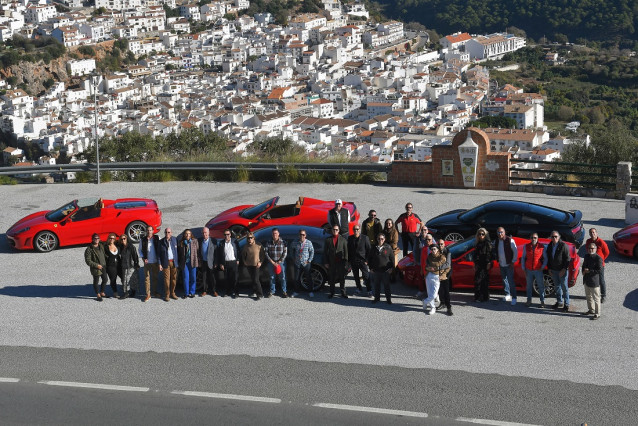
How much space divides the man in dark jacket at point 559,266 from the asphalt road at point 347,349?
0.26 metres

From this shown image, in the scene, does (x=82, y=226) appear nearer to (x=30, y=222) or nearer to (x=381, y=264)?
(x=30, y=222)

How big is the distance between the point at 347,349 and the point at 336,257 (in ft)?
6.90

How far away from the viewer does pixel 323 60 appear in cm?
16650

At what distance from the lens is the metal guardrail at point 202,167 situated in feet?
65.0

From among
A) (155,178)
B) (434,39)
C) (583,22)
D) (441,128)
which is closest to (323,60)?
(434,39)

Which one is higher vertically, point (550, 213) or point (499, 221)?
point (550, 213)

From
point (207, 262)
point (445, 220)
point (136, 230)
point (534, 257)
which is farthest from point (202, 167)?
point (534, 257)

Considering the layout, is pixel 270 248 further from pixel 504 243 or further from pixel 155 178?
pixel 155 178

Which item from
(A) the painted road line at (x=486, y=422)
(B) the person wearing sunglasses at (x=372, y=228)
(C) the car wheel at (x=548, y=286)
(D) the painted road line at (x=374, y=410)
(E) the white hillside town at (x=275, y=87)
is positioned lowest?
(A) the painted road line at (x=486, y=422)

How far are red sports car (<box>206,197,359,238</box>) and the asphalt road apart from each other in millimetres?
2002

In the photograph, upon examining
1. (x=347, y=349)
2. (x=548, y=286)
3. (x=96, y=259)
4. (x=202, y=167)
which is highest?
(x=202, y=167)

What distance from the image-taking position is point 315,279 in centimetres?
1245

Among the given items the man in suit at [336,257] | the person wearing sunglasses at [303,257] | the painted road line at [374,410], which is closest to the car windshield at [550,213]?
the man in suit at [336,257]

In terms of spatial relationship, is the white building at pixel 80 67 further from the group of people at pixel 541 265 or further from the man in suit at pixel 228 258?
the group of people at pixel 541 265
